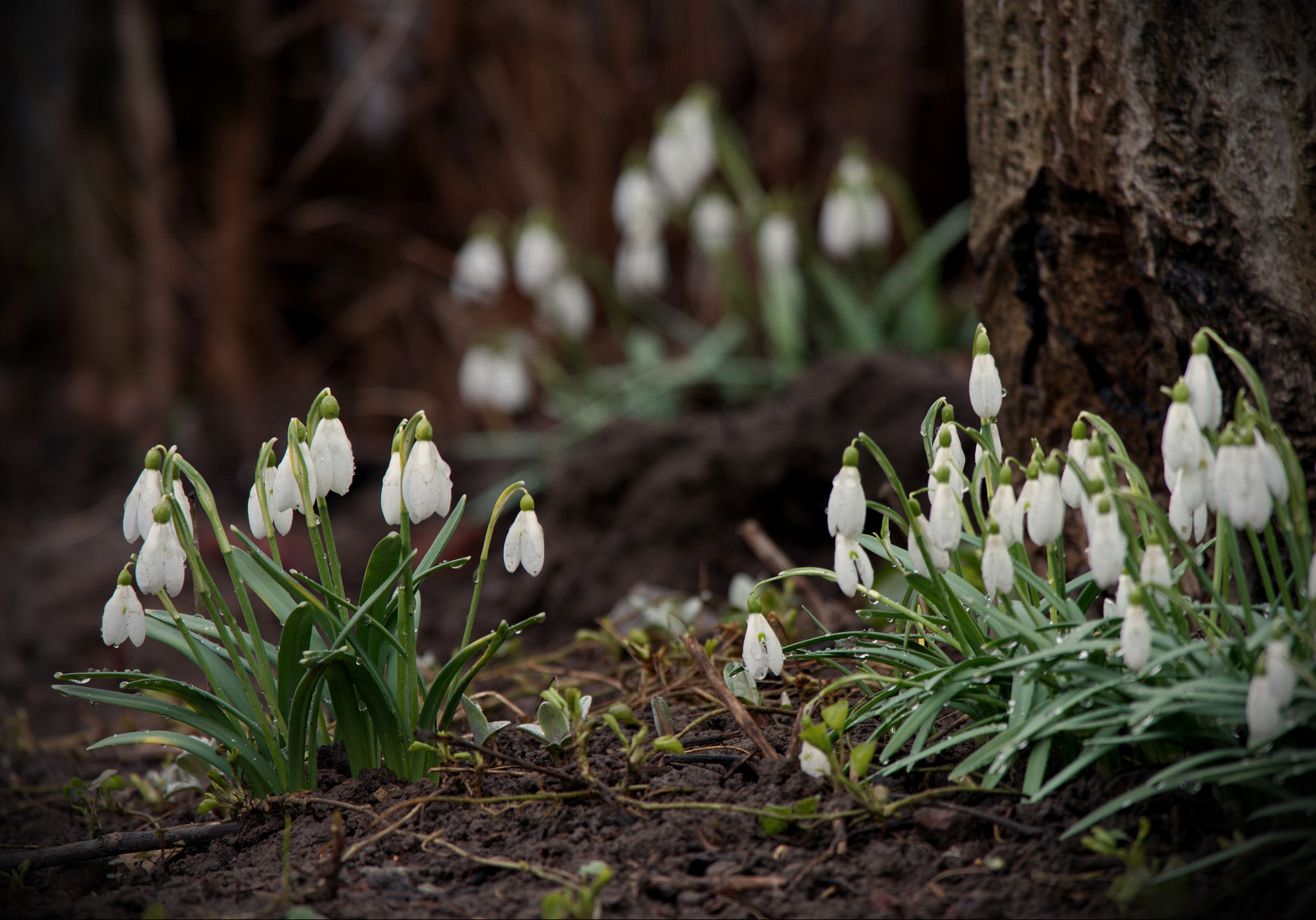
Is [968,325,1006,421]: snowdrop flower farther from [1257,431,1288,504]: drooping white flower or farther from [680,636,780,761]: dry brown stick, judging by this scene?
[680,636,780,761]: dry brown stick

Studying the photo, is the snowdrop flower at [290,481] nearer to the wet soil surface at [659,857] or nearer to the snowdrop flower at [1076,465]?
the wet soil surface at [659,857]

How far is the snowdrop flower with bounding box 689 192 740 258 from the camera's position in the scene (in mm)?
4711

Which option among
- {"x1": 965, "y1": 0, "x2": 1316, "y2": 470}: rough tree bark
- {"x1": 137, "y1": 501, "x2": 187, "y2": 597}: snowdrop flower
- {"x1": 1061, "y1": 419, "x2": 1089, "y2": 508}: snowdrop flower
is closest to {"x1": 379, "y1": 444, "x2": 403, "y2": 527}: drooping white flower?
Result: {"x1": 137, "y1": 501, "x2": 187, "y2": 597}: snowdrop flower

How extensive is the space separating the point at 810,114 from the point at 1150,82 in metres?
3.83

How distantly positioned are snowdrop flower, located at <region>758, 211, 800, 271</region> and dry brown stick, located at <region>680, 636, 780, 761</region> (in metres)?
2.73

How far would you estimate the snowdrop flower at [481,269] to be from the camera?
471 centimetres

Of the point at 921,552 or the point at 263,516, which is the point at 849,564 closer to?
the point at 921,552

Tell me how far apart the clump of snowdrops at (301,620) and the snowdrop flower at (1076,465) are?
872mm

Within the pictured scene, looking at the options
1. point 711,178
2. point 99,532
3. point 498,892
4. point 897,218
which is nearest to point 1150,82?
point 498,892

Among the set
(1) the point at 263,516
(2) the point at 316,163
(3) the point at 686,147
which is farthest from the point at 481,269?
(1) the point at 263,516

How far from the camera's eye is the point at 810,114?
19.0 ft

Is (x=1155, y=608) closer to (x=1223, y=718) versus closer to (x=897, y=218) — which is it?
(x=1223, y=718)

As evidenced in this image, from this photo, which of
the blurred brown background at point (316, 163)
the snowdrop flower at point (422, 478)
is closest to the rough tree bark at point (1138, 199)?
the snowdrop flower at point (422, 478)

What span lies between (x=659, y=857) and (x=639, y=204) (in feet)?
11.7
